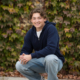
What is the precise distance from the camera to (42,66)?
7.06 feet

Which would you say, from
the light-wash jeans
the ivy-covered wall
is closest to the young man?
the light-wash jeans

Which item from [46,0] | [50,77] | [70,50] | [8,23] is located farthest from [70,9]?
[50,77]

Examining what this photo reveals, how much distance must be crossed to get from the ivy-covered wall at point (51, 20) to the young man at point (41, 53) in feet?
3.04

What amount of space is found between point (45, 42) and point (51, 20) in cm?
110

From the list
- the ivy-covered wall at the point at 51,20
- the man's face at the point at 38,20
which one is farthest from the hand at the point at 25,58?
the ivy-covered wall at the point at 51,20

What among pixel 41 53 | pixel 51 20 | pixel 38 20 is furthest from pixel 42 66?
pixel 51 20

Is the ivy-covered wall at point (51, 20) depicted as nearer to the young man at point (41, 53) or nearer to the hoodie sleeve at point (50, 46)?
the young man at point (41, 53)

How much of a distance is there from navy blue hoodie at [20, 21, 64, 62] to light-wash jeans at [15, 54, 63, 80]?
0.32 feet

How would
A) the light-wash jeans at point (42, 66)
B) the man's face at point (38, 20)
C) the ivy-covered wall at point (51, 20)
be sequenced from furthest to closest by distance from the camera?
the ivy-covered wall at point (51, 20)
the man's face at point (38, 20)
the light-wash jeans at point (42, 66)

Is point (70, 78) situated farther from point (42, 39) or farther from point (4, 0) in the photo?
point (4, 0)

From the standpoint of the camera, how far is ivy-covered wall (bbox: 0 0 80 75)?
305 cm

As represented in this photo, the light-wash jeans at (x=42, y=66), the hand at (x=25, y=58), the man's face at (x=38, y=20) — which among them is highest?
the man's face at (x=38, y=20)

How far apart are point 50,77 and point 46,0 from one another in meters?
1.80

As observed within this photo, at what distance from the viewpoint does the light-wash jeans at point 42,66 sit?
1956 mm
